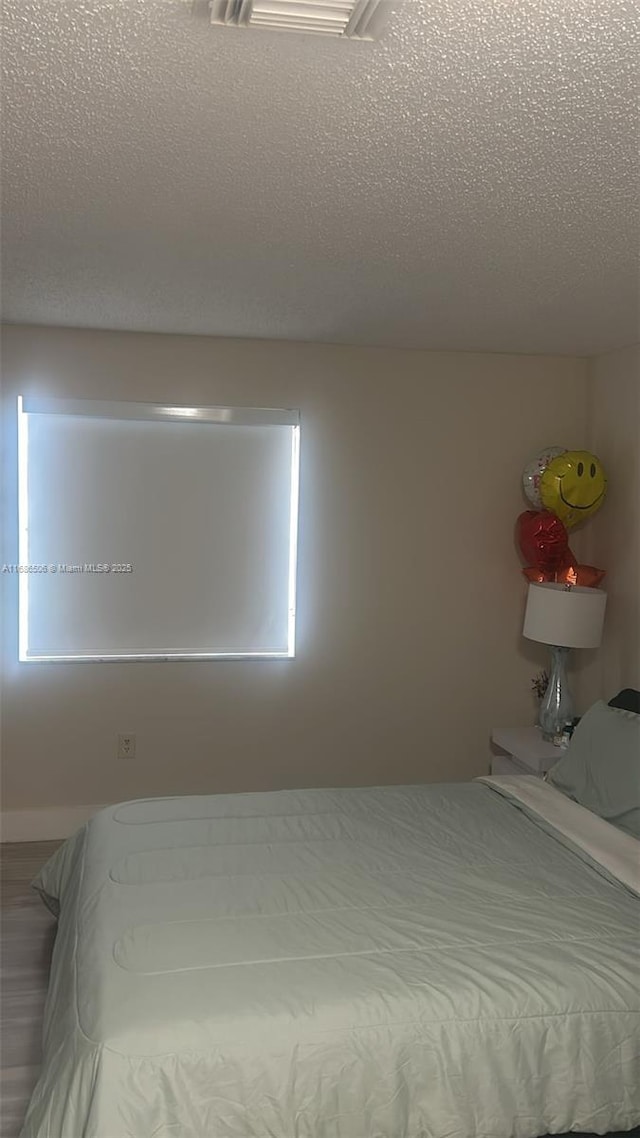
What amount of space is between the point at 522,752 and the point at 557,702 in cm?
28

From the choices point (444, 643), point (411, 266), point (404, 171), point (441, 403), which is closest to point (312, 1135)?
point (404, 171)

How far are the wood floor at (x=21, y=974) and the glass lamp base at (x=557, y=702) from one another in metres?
1.98

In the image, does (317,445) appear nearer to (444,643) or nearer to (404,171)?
(444,643)

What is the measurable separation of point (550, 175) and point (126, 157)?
1.00m

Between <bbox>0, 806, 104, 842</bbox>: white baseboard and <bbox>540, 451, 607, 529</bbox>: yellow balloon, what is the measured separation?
8.46 ft

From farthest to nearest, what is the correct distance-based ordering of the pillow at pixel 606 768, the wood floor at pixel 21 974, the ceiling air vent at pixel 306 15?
the pillow at pixel 606 768 → the wood floor at pixel 21 974 → the ceiling air vent at pixel 306 15

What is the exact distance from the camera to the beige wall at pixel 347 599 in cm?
412

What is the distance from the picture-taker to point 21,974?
9.70ft

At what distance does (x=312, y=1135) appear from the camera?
191cm

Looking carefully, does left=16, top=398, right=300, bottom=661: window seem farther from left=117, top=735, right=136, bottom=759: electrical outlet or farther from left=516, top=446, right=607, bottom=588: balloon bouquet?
left=516, top=446, right=607, bottom=588: balloon bouquet

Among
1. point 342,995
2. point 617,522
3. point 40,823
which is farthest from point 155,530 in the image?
point 342,995

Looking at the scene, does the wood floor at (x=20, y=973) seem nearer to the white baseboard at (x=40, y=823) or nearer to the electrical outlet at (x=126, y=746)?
the white baseboard at (x=40, y=823)

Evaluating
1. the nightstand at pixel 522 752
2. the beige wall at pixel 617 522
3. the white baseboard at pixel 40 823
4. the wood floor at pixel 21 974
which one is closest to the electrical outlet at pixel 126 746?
the white baseboard at pixel 40 823

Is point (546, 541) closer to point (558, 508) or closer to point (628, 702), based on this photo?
point (558, 508)
